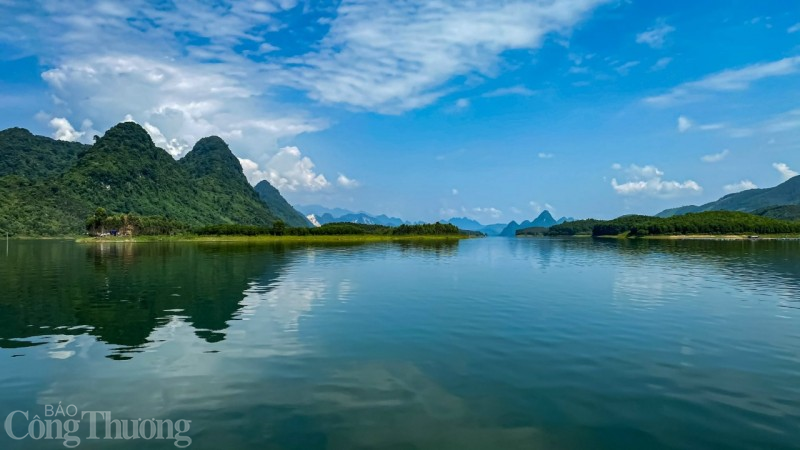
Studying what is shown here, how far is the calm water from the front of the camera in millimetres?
17078

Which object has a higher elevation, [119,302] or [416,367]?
[119,302]

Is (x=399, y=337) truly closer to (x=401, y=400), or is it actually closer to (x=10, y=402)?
(x=401, y=400)

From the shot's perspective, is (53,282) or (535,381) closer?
(535,381)

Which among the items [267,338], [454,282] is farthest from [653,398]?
[454,282]

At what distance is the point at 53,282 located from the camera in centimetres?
6394

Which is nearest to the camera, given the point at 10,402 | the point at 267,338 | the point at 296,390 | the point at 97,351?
the point at 10,402

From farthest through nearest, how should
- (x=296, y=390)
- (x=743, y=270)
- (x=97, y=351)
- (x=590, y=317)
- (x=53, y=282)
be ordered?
(x=743, y=270)
(x=53, y=282)
(x=590, y=317)
(x=97, y=351)
(x=296, y=390)

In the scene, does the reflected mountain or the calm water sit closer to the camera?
the calm water

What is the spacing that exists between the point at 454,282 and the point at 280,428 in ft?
169

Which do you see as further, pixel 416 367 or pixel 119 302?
pixel 119 302

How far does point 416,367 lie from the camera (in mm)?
25062

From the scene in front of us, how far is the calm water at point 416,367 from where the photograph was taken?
17078mm

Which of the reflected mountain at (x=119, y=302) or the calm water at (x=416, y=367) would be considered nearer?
the calm water at (x=416, y=367)

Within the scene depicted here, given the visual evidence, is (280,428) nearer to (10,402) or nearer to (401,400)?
(401,400)
